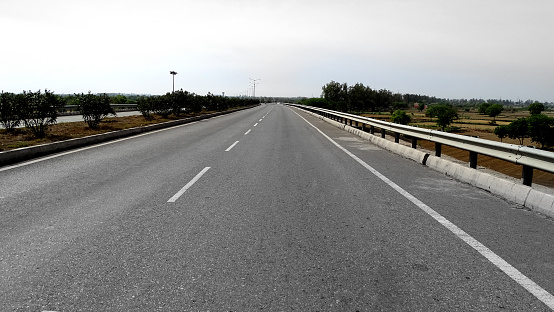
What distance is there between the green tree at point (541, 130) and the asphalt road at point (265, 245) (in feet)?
380

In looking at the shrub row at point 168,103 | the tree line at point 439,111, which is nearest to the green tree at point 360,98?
the tree line at point 439,111

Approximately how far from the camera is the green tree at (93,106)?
18.6 meters

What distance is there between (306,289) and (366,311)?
0.53 metres

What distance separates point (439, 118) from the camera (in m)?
125

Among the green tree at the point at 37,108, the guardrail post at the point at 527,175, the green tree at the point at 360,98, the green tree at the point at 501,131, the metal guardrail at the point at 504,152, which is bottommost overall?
the green tree at the point at 501,131

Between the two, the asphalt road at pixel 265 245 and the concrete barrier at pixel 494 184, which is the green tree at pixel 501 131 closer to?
the concrete barrier at pixel 494 184

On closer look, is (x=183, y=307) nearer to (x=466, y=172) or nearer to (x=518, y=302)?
(x=518, y=302)

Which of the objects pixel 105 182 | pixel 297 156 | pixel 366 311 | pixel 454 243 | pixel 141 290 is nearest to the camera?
pixel 366 311

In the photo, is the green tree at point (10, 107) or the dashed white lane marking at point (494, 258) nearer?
the dashed white lane marking at point (494, 258)

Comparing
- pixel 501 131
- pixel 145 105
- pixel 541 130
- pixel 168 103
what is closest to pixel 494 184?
→ pixel 145 105

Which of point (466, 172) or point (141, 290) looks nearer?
point (141, 290)

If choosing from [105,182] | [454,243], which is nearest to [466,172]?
[454,243]

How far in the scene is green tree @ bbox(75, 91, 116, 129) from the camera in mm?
18641

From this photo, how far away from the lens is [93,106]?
62.0ft
